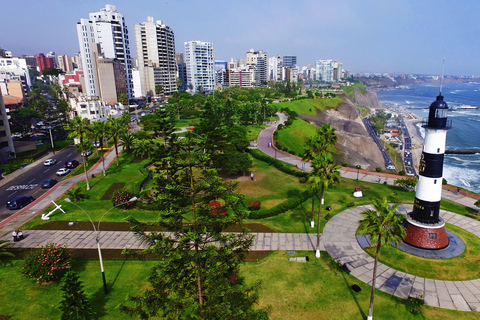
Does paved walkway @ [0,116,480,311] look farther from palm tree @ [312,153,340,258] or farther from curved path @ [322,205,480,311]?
palm tree @ [312,153,340,258]

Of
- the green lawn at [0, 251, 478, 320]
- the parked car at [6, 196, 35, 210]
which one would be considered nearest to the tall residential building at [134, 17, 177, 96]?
the parked car at [6, 196, 35, 210]

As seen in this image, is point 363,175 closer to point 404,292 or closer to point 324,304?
point 404,292

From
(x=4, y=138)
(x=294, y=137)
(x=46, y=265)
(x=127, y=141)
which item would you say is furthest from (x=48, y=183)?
(x=294, y=137)

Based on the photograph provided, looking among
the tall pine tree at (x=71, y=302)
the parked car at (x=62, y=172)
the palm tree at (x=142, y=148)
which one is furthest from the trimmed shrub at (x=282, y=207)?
the parked car at (x=62, y=172)

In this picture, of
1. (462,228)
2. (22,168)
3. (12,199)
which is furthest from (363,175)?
(22,168)

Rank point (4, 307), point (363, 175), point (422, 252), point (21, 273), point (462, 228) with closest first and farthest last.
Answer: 1. point (4, 307)
2. point (21, 273)
3. point (422, 252)
4. point (462, 228)
5. point (363, 175)

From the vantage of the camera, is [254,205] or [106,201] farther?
[106,201]

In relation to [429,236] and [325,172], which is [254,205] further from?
[429,236]
